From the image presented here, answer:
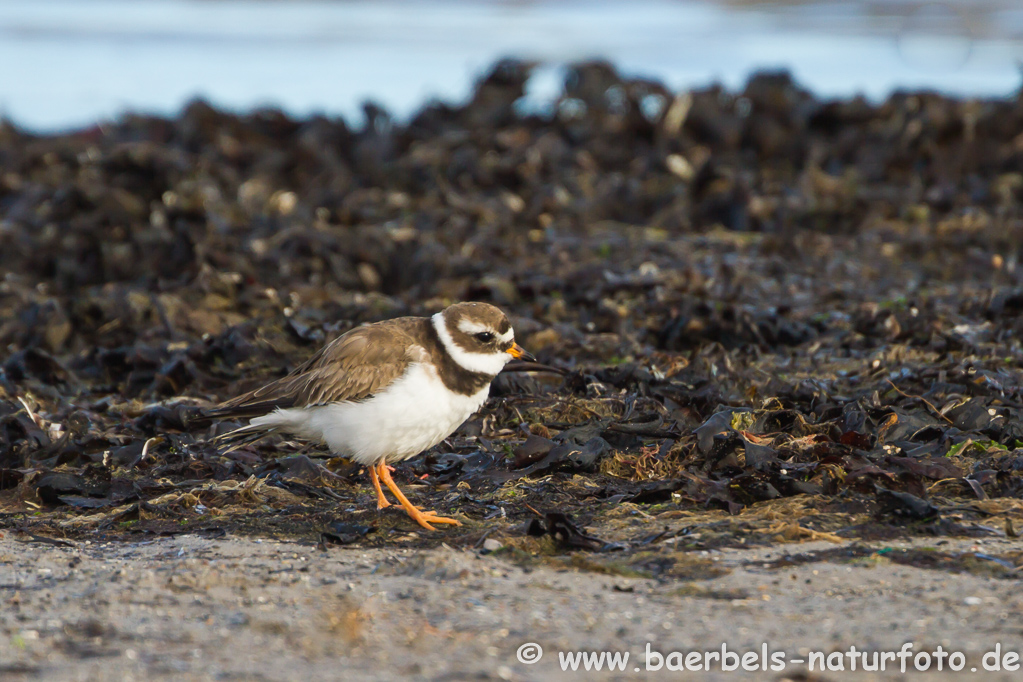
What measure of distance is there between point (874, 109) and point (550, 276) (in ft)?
16.8

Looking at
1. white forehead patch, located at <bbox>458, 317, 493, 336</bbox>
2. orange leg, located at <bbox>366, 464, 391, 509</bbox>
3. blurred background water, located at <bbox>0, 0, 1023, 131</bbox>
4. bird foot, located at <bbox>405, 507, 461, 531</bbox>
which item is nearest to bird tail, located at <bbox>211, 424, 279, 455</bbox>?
orange leg, located at <bbox>366, 464, 391, 509</bbox>

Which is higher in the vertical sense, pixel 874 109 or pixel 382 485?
pixel 874 109

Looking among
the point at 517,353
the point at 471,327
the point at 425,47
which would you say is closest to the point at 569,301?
the point at 517,353

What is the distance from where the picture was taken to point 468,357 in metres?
4.99

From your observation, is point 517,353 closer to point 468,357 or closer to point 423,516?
point 468,357

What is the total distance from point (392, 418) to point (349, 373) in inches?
13.3

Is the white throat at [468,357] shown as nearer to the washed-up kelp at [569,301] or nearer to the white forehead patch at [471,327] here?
the white forehead patch at [471,327]

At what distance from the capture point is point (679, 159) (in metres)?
10.2

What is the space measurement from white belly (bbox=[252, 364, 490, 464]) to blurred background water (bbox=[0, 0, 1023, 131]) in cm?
750

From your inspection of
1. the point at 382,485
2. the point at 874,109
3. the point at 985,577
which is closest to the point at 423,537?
the point at 382,485

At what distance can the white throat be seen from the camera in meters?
4.98

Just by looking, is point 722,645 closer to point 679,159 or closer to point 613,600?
point 613,600

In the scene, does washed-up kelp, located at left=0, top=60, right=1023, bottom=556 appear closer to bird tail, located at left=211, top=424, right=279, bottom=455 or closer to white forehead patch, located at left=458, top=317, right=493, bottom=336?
bird tail, located at left=211, top=424, right=279, bottom=455

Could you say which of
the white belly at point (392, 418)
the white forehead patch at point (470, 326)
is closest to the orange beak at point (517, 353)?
the white forehead patch at point (470, 326)
